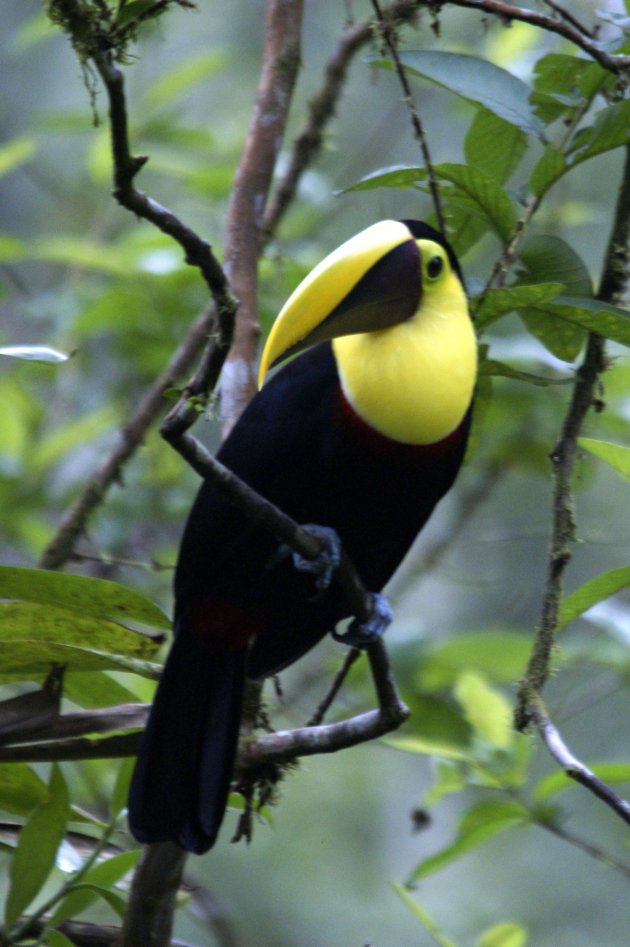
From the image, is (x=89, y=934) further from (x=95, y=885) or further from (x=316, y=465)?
(x=316, y=465)

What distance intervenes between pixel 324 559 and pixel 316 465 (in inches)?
8.6

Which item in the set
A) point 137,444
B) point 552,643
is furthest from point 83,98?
point 552,643

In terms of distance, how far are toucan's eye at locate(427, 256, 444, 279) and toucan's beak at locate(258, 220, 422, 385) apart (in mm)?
27

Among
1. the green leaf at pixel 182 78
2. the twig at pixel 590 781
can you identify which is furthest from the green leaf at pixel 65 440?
the twig at pixel 590 781

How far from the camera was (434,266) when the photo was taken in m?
2.06

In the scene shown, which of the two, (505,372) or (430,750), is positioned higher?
(505,372)

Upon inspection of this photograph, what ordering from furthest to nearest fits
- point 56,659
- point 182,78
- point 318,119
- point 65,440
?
1. point 182,78
2. point 65,440
3. point 318,119
4. point 56,659

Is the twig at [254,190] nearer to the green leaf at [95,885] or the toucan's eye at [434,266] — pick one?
the toucan's eye at [434,266]

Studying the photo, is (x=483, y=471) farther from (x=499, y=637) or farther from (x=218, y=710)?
(x=218, y=710)

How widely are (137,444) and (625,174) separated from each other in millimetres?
1261

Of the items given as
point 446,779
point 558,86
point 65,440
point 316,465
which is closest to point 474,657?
point 446,779

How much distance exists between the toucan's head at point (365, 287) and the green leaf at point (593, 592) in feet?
1.76

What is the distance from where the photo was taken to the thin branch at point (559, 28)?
1.87m

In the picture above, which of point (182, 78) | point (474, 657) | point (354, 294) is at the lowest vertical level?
point (474, 657)
